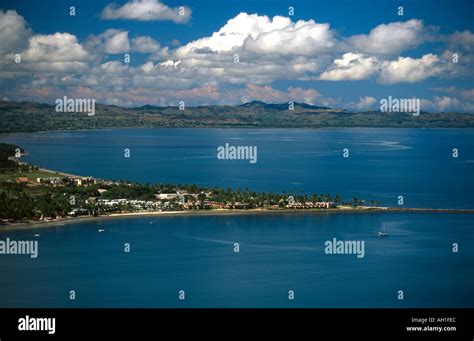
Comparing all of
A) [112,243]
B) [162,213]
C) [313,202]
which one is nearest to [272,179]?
[313,202]

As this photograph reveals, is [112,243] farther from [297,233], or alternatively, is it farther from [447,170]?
[447,170]

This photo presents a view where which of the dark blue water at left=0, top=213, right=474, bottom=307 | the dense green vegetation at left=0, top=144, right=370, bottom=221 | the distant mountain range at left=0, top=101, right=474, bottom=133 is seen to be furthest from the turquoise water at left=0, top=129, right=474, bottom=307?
the distant mountain range at left=0, top=101, right=474, bottom=133

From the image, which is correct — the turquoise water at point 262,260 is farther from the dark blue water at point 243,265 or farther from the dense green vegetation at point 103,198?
the dense green vegetation at point 103,198

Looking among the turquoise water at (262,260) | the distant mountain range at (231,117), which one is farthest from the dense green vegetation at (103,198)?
the distant mountain range at (231,117)

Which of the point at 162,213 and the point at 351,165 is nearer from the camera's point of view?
the point at 162,213
